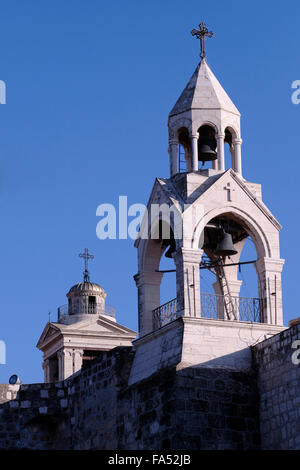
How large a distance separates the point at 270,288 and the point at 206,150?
3909 mm

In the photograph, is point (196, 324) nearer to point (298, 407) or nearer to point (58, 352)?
point (298, 407)

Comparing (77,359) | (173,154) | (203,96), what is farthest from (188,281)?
(77,359)

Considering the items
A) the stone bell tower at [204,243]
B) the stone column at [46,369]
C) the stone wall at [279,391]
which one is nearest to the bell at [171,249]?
the stone bell tower at [204,243]

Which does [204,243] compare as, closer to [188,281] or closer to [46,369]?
[188,281]

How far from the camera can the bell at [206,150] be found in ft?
102

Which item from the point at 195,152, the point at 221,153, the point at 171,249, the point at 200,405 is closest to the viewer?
the point at 200,405

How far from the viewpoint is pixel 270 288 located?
97.2 feet

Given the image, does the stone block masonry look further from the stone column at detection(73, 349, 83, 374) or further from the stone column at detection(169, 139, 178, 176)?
the stone column at detection(73, 349, 83, 374)

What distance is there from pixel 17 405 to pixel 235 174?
8089 millimetres

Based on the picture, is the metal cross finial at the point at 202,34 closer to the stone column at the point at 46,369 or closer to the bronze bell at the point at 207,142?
the bronze bell at the point at 207,142

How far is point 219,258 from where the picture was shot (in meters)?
31.0

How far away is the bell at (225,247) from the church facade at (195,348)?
0.03m

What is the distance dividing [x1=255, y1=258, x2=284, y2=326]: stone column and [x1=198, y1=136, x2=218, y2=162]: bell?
3.10 meters
